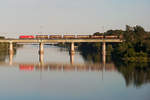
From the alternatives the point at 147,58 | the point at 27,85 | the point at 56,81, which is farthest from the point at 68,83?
the point at 147,58

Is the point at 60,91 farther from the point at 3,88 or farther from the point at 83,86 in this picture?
the point at 3,88

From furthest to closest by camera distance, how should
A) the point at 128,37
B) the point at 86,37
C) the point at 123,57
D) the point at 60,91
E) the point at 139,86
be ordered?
the point at 86,37, the point at 128,37, the point at 123,57, the point at 139,86, the point at 60,91

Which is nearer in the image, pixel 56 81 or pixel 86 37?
pixel 56 81

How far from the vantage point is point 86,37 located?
384 ft

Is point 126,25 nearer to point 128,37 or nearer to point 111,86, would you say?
point 128,37

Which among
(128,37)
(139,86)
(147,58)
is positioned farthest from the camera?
(128,37)

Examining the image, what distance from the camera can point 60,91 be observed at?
3506cm

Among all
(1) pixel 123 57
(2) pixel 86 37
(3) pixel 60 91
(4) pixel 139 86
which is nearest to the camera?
(3) pixel 60 91

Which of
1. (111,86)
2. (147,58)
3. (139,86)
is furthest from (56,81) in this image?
(147,58)

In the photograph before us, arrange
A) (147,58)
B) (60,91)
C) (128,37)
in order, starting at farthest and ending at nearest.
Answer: (128,37), (147,58), (60,91)

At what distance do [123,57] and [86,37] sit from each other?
37.7 metres

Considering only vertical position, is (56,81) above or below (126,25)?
below

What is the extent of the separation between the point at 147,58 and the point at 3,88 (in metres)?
46.7

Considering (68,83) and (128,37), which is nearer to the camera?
(68,83)
